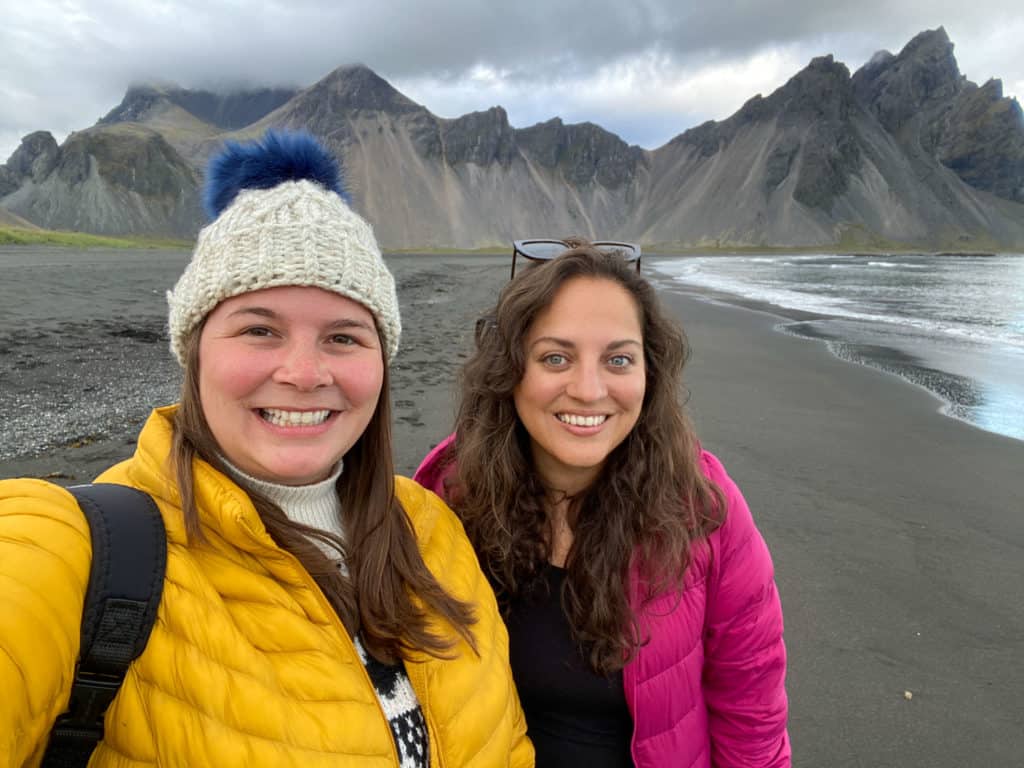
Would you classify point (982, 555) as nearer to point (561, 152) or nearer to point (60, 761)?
point (60, 761)

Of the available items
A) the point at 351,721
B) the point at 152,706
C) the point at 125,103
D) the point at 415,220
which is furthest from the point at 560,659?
the point at 125,103

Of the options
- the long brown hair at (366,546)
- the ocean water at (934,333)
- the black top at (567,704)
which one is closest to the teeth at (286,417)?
the long brown hair at (366,546)

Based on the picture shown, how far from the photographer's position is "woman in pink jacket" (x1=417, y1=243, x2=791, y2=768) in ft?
6.62

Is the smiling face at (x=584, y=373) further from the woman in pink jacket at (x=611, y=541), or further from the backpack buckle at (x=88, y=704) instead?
the backpack buckle at (x=88, y=704)

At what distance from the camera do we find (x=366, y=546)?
169cm

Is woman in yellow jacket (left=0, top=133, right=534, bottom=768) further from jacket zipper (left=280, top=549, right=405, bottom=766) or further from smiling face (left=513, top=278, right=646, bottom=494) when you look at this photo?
smiling face (left=513, top=278, right=646, bottom=494)

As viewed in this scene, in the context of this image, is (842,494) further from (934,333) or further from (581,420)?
(934,333)

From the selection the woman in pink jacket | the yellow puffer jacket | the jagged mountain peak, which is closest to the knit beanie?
the yellow puffer jacket

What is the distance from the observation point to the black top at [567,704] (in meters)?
2.01

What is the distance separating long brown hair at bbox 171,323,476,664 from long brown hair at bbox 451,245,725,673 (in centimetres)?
49

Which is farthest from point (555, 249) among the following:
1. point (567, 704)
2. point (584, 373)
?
point (567, 704)

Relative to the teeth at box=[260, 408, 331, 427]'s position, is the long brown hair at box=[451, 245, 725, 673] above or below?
below

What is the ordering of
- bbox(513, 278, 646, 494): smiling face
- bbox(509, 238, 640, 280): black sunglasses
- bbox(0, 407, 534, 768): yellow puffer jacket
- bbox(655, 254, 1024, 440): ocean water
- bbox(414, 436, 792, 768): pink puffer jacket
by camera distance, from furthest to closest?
bbox(655, 254, 1024, 440): ocean water, bbox(509, 238, 640, 280): black sunglasses, bbox(513, 278, 646, 494): smiling face, bbox(414, 436, 792, 768): pink puffer jacket, bbox(0, 407, 534, 768): yellow puffer jacket

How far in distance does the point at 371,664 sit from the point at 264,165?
156 cm
